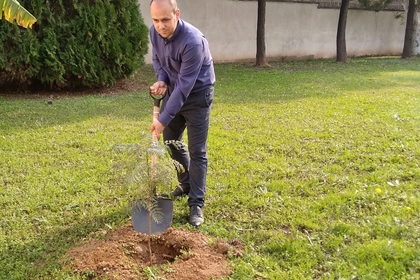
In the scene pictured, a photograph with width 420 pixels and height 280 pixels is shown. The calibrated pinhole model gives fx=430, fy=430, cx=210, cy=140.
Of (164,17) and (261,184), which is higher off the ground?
(164,17)

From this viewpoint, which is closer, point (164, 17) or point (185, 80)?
point (164, 17)

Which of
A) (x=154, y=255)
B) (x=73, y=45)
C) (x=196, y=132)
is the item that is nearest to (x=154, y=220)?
(x=154, y=255)

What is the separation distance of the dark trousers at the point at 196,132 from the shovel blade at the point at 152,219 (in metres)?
0.45

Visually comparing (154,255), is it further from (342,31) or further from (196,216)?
(342,31)

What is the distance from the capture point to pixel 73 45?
973cm

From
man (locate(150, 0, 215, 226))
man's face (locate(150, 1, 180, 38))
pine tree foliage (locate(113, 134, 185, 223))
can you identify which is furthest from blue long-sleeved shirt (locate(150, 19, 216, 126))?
pine tree foliage (locate(113, 134, 185, 223))

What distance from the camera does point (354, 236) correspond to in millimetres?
3619

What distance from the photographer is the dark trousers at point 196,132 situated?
3.74 meters

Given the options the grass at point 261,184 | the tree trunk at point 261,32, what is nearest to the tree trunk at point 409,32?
the tree trunk at point 261,32

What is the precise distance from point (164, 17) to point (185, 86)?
1.82 ft

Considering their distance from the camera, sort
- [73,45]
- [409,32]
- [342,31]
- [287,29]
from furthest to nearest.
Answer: [409,32]
[287,29]
[342,31]
[73,45]

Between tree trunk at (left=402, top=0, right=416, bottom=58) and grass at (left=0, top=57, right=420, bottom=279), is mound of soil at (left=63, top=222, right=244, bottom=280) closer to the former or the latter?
grass at (left=0, top=57, right=420, bottom=279)

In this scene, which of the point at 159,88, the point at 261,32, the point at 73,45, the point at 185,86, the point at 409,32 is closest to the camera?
the point at 185,86

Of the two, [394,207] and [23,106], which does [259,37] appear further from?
[394,207]
